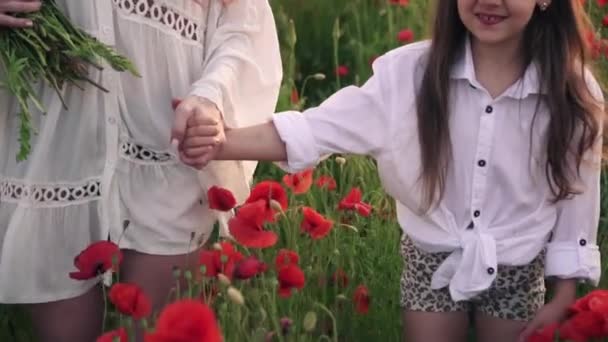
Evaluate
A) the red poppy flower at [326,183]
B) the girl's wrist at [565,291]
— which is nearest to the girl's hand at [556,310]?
the girl's wrist at [565,291]

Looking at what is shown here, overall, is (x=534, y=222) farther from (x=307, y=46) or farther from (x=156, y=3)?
(x=307, y=46)

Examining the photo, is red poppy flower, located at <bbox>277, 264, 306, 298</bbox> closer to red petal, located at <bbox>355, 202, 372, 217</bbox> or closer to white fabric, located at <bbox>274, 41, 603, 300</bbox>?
white fabric, located at <bbox>274, 41, 603, 300</bbox>

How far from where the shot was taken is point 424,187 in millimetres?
2334

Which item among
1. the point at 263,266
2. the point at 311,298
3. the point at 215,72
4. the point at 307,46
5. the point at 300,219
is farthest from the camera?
the point at 307,46

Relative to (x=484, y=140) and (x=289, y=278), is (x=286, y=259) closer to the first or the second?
(x=289, y=278)

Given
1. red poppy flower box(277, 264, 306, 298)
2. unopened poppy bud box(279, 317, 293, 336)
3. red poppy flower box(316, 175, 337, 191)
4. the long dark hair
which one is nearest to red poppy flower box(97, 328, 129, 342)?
unopened poppy bud box(279, 317, 293, 336)

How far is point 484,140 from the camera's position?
7.59 feet

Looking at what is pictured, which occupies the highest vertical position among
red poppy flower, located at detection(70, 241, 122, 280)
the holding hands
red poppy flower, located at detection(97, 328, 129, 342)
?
the holding hands

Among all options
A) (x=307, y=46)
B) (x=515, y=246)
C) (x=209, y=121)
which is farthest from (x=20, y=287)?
(x=307, y=46)

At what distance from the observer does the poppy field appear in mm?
→ 1955

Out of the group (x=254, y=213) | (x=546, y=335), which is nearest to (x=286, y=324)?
(x=254, y=213)

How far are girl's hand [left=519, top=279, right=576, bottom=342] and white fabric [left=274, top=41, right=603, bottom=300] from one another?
3cm

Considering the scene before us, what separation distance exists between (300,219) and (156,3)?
0.59 metres

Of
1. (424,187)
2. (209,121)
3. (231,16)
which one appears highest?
(231,16)
